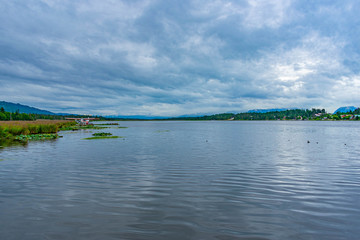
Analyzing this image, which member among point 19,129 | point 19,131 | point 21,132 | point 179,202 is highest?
point 19,129

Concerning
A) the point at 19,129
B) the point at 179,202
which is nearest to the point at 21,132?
the point at 19,129

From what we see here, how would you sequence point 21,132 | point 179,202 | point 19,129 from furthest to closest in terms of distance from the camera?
point 21,132 < point 19,129 < point 179,202

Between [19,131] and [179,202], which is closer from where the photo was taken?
[179,202]

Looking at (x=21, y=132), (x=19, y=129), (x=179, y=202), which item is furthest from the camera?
(x=21, y=132)

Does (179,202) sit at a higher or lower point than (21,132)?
lower

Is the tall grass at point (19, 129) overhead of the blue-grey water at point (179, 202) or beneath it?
overhead

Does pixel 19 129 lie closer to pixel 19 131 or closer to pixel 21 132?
pixel 19 131

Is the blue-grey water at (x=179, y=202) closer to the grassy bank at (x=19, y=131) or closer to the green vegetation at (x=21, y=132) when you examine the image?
the green vegetation at (x=21, y=132)

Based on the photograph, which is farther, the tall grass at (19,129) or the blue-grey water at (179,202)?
the tall grass at (19,129)

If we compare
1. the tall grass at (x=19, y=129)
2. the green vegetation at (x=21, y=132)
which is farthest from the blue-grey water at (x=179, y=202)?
the tall grass at (x=19, y=129)

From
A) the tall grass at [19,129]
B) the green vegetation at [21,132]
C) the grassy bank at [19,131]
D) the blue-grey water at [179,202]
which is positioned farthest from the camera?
the tall grass at [19,129]

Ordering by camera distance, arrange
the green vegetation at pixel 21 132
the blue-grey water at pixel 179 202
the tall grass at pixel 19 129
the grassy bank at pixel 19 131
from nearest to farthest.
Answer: the blue-grey water at pixel 179 202 < the green vegetation at pixel 21 132 < the grassy bank at pixel 19 131 < the tall grass at pixel 19 129

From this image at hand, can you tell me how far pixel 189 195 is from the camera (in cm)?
1338

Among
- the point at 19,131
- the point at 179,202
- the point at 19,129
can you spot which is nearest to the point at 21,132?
the point at 19,131
